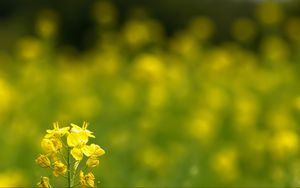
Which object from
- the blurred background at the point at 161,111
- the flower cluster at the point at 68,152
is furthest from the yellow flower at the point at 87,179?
the blurred background at the point at 161,111

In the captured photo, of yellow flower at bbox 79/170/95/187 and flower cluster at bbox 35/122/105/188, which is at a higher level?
flower cluster at bbox 35/122/105/188

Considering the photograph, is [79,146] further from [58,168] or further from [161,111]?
[161,111]

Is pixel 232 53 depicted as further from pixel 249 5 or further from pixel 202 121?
pixel 249 5

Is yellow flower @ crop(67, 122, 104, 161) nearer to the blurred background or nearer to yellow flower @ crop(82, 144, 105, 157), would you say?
yellow flower @ crop(82, 144, 105, 157)

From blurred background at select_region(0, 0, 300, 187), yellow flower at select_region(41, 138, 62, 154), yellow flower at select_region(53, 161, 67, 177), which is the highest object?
yellow flower at select_region(41, 138, 62, 154)

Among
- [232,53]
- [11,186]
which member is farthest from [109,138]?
[232,53]

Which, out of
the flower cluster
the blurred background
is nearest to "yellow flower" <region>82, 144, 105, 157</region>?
the flower cluster

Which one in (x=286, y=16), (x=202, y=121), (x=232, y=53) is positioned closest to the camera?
(x=202, y=121)

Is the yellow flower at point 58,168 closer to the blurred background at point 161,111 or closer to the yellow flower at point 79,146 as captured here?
the yellow flower at point 79,146

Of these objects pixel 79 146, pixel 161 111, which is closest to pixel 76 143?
pixel 79 146
